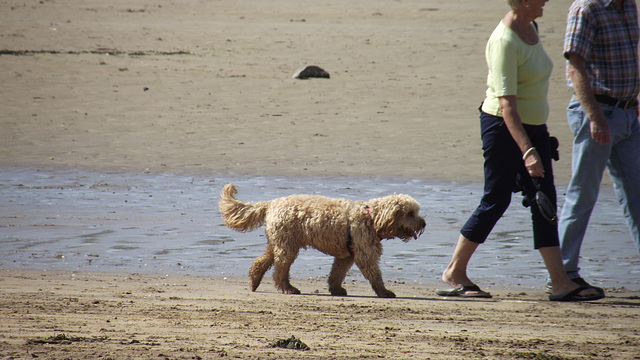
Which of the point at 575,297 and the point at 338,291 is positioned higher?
the point at 575,297

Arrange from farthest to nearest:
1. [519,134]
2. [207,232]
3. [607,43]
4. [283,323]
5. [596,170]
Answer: [207,232] → [596,170] → [607,43] → [519,134] → [283,323]

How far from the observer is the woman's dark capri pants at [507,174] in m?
5.79

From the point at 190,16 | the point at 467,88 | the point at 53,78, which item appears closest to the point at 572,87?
the point at 467,88

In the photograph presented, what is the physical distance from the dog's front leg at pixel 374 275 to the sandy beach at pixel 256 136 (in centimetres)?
12

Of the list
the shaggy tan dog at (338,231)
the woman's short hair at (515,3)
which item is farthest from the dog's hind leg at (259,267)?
the woman's short hair at (515,3)

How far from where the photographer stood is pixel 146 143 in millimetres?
13039

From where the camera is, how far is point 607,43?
566 centimetres

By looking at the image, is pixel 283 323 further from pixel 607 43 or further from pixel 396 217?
pixel 607 43

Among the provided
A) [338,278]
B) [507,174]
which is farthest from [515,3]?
[338,278]

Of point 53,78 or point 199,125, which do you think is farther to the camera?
point 53,78

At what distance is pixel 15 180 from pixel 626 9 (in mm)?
7907

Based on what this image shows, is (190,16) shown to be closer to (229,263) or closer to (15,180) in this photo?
(15,180)

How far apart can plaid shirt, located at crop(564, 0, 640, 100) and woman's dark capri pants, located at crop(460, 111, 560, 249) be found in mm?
532

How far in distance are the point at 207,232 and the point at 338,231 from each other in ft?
7.83
